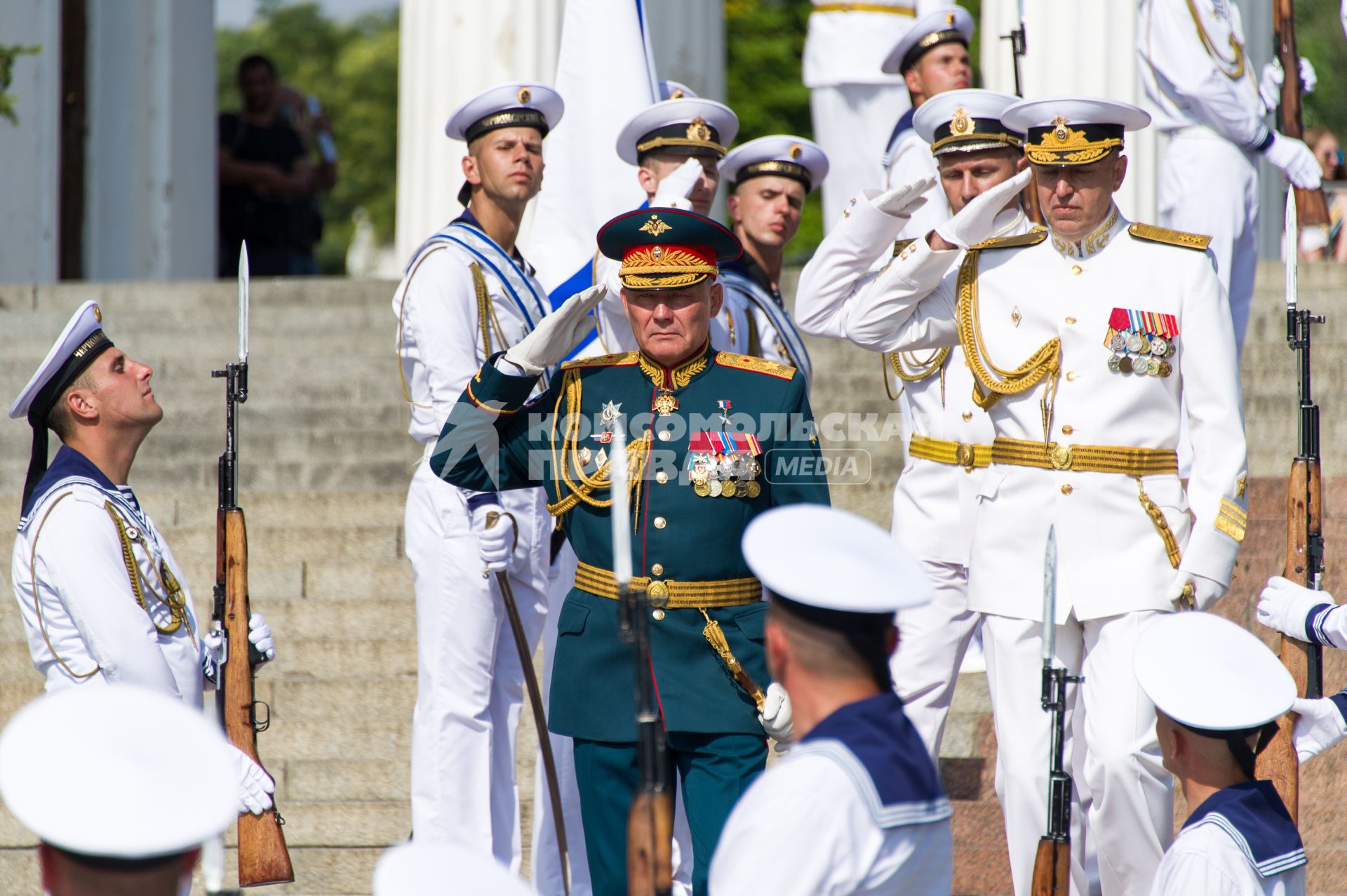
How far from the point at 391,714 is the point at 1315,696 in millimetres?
3598

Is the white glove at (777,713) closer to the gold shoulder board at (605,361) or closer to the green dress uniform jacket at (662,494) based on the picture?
the green dress uniform jacket at (662,494)

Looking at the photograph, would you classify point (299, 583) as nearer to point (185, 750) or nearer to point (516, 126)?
point (516, 126)

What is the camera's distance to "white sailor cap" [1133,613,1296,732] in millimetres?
3629

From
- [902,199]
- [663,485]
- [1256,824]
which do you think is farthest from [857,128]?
[1256,824]

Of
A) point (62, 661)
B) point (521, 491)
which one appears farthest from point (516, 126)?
point (62, 661)

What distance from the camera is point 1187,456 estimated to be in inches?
284

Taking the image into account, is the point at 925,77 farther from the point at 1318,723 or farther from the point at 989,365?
the point at 1318,723

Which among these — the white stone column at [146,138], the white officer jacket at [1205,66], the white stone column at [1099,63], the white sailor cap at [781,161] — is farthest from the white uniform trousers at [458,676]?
the white stone column at [146,138]

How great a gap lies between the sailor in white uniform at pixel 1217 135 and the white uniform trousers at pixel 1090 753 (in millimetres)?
3855

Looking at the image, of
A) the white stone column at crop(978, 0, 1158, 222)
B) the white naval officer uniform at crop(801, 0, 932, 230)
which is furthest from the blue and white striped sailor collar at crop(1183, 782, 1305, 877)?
the white stone column at crop(978, 0, 1158, 222)

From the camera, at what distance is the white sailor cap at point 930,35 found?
7.82m

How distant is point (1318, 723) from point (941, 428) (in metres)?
2.00

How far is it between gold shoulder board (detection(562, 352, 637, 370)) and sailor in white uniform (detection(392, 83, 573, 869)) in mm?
728

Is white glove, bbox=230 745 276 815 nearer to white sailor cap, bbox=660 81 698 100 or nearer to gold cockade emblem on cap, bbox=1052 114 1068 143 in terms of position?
gold cockade emblem on cap, bbox=1052 114 1068 143
